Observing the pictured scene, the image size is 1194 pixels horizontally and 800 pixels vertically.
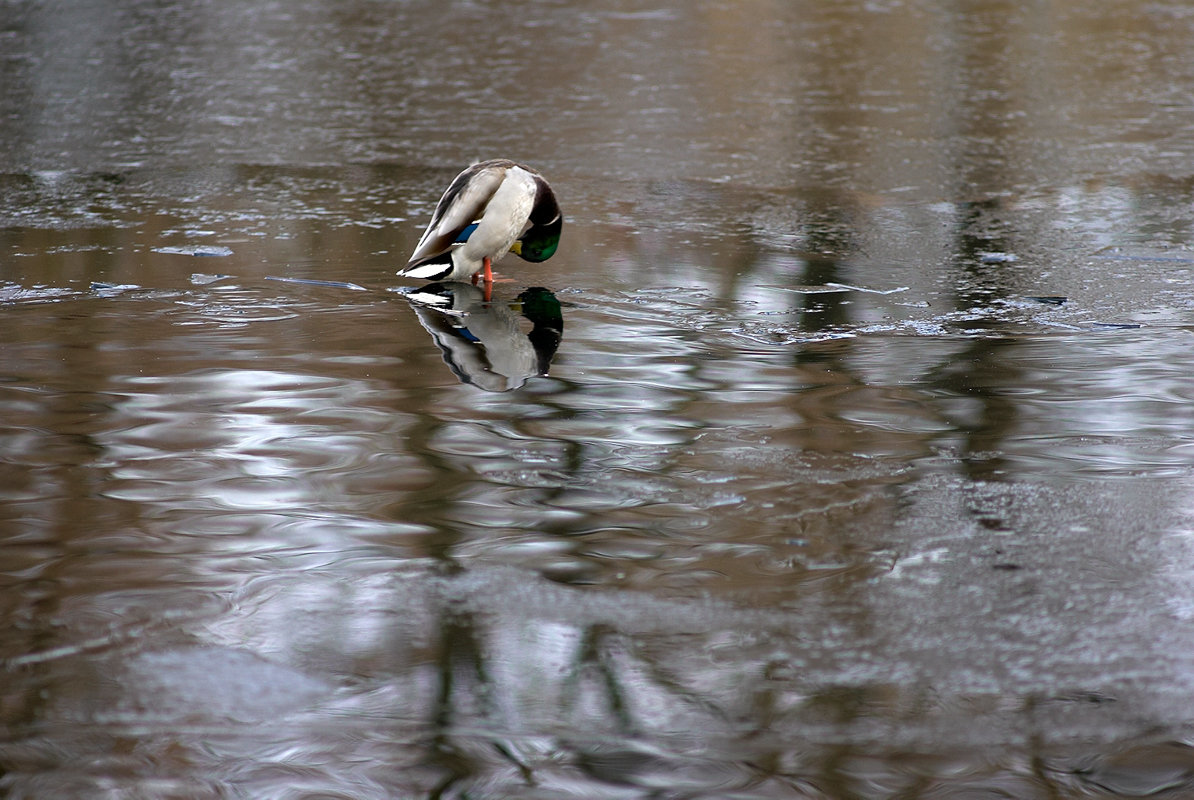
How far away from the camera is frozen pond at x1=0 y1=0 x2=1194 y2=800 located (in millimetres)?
2070

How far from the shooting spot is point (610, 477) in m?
3.08

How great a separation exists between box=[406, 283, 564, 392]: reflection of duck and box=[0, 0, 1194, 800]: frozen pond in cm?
3

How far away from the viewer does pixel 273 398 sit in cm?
363

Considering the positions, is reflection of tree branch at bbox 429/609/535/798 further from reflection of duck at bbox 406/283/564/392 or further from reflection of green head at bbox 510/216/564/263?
reflection of green head at bbox 510/216/564/263

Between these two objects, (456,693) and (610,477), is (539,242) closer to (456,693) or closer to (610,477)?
(610,477)

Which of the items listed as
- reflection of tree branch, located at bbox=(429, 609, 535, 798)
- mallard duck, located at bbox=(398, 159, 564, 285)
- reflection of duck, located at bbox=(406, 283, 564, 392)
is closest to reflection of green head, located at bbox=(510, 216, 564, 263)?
mallard duck, located at bbox=(398, 159, 564, 285)

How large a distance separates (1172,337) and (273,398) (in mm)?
2707

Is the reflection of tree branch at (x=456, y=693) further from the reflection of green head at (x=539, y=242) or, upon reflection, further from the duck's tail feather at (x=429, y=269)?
the reflection of green head at (x=539, y=242)

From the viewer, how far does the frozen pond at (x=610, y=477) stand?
207 cm

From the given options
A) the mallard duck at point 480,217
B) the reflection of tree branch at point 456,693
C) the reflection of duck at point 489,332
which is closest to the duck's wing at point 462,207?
the mallard duck at point 480,217

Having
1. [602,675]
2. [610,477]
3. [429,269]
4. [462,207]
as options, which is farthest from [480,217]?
[602,675]

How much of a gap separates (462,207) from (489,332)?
594 mm

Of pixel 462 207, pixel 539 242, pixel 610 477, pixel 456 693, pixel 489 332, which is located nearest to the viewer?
pixel 456 693

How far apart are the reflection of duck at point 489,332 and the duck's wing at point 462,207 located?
7.5 inches
